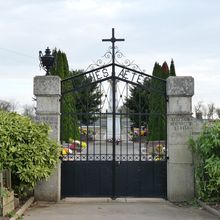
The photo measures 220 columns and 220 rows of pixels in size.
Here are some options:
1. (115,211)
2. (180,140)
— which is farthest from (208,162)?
(115,211)

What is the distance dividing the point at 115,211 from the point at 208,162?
7.65ft

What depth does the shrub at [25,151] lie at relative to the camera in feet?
31.9

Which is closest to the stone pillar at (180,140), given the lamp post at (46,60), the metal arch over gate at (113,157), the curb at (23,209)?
the metal arch over gate at (113,157)

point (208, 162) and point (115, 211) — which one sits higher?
point (208, 162)

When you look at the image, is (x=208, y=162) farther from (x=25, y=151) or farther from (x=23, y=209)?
(x=23, y=209)

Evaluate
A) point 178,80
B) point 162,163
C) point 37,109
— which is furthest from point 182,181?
point 37,109

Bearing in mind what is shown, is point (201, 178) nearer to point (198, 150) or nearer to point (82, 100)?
point (198, 150)

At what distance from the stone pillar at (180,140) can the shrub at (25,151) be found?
292cm

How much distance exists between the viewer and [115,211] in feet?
32.1

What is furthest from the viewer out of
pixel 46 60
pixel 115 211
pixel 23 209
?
pixel 46 60

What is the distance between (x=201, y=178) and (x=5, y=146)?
4.53 metres

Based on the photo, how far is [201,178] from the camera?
34.3 feet

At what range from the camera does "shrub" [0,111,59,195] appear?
31.9 ft

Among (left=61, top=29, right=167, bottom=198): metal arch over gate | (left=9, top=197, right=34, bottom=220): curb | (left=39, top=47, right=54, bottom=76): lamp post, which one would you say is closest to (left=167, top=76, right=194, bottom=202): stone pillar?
(left=61, top=29, right=167, bottom=198): metal arch over gate
